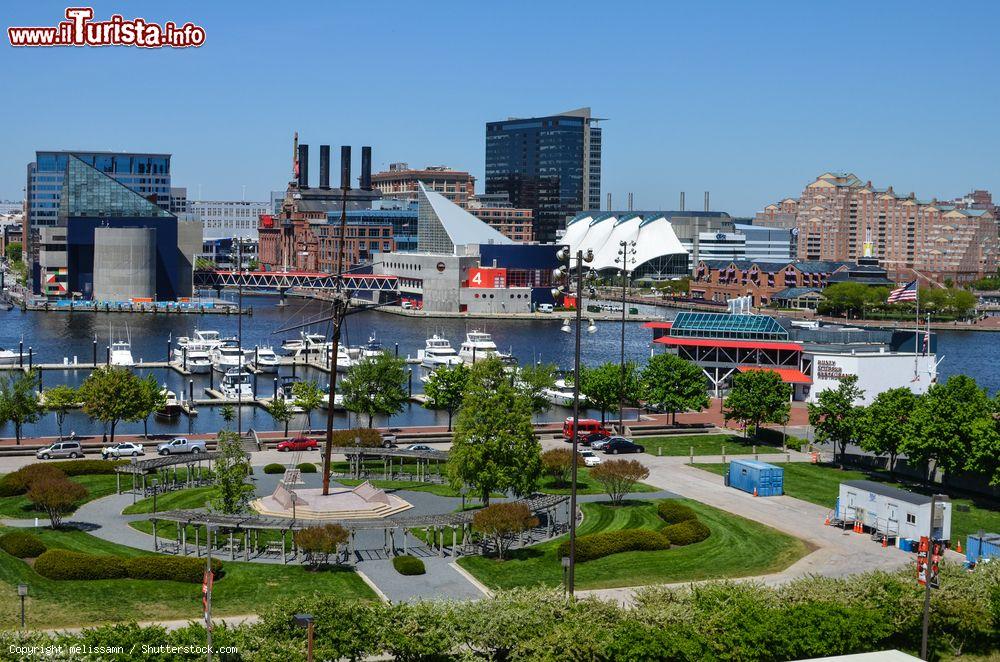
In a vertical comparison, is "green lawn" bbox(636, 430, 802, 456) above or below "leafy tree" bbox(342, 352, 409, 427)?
below

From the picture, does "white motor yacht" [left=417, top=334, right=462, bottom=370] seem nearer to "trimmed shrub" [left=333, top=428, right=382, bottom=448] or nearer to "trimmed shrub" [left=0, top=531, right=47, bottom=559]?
"trimmed shrub" [left=333, top=428, right=382, bottom=448]

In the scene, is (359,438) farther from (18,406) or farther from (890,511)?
(890,511)

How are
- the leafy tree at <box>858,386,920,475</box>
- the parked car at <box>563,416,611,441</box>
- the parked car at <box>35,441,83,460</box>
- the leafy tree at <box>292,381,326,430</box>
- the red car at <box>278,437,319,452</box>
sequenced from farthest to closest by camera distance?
the leafy tree at <box>292,381,326,430</box> → the parked car at <box>563,416,611,441</box> → the red car at <box>278,437,319,452</box> → the parked car at <box>35,441,83,460</box> → the leafy tree at <box>858,386,920,475</box>

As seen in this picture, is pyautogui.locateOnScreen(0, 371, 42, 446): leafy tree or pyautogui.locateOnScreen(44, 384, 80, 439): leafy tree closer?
pyautogui.locateOnScreen(0, 371, 42, 446): leafy tree

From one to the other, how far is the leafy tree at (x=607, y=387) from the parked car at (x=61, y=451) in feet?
85.8

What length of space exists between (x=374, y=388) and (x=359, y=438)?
9.23 metres

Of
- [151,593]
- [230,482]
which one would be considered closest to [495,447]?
[230,482]

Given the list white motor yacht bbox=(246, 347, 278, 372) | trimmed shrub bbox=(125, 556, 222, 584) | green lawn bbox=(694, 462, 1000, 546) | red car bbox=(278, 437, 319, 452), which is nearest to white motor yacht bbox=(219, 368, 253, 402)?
white motor yacht bbox=(246, 347, 278, 372)

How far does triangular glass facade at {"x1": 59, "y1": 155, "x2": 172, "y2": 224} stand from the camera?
157m

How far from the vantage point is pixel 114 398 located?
179 feet

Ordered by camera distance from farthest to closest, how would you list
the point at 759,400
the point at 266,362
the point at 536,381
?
the point at 266,362 → the point at 536,381 → the point at 759,400

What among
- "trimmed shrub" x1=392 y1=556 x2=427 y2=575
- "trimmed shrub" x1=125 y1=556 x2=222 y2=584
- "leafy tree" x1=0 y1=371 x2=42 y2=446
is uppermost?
"leafy tree" x1=0 y1=371 x2=42 y2=446

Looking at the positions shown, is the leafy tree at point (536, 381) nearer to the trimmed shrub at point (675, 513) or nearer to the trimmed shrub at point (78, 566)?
the trimmed shrub at point (675, 513)

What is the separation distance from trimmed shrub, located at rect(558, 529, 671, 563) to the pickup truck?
70.9 ft
